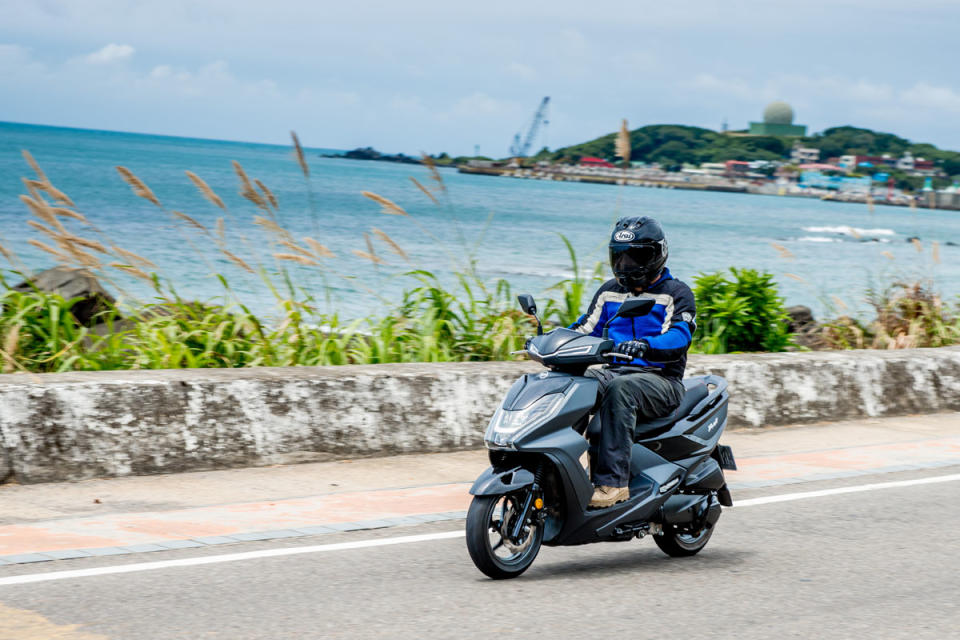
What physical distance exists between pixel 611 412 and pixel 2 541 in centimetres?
318

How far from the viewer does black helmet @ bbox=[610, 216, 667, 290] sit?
550 centimetres

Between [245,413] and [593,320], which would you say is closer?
[593,320]

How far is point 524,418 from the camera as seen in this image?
5.09m

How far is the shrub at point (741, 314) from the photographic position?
37.4 feet

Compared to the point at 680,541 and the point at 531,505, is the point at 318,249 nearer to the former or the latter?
the point at 680,541

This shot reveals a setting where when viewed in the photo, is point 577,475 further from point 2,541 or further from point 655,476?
point 2,541

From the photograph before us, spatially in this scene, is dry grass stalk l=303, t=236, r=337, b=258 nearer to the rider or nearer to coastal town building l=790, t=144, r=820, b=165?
the rider

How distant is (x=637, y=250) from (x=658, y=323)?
1.27 ft

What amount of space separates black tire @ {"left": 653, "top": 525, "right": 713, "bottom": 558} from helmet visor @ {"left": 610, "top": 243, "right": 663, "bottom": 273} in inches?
54.4

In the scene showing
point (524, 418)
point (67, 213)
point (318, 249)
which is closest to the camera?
point (524, 418)

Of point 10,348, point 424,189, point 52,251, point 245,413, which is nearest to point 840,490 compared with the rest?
point 245,413

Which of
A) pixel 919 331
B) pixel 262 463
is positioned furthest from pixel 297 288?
pixel 919 331

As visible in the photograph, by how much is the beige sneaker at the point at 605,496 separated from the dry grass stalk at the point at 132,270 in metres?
5.04

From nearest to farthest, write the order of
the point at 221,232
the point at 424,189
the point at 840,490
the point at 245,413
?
1. the point at 245,413
2. the point at 840,490
3. the point at 221,232
4. the point at 424,189
